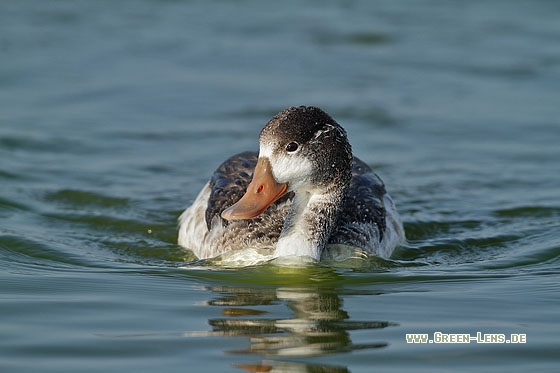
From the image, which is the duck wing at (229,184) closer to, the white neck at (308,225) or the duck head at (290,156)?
the white neck at (308,225)

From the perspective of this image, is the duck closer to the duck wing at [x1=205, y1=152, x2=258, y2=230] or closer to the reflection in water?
the duck wing at [x1=205, y1=152, x2=258, y2=230]

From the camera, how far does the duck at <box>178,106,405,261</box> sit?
32.2 feet

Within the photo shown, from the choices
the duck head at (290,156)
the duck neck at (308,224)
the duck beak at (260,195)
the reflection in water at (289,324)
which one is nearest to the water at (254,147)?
the reflection in water at (289,324)

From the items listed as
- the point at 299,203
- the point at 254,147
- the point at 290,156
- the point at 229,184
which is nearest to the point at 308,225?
the point at 299,203

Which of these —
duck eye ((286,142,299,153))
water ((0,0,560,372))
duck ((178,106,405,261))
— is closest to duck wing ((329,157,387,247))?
duck ((178,106,405,261))

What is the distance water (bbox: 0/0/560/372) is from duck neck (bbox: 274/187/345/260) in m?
0.28

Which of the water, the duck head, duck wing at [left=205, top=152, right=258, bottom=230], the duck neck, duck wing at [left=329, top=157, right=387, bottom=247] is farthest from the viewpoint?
duck wing at [left=205, top=152, right=258, bottom=230]

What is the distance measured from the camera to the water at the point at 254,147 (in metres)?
8.18

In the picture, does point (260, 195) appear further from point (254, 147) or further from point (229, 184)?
point (254, 147)

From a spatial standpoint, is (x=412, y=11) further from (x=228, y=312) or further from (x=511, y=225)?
(x=228, y=312)

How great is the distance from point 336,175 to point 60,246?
3.23m

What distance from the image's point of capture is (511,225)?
12852 millimetres

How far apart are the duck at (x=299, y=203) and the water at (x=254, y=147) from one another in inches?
12.2

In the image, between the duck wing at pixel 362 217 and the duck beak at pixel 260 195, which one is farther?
the duck wing at pixel 362 217
